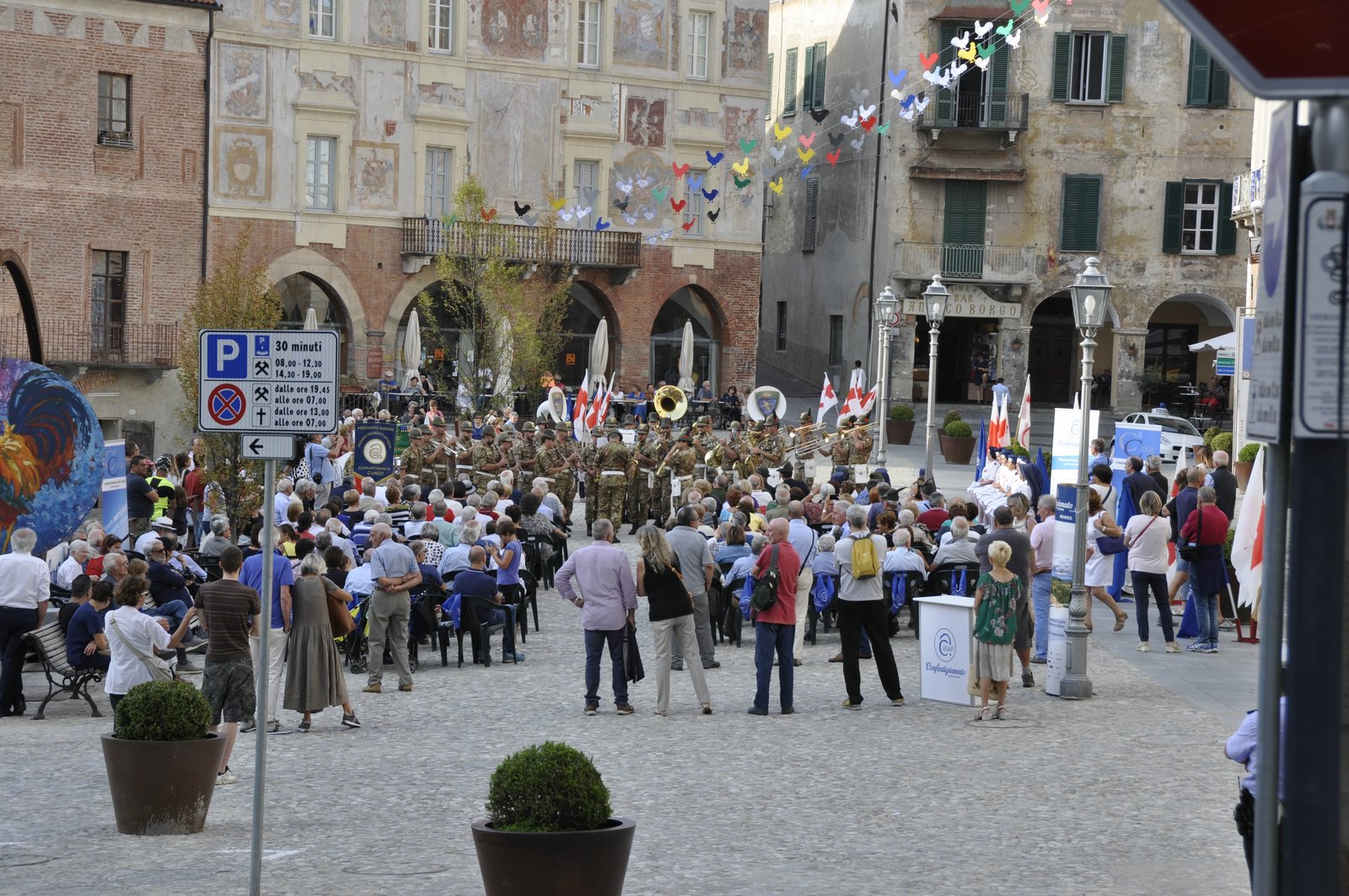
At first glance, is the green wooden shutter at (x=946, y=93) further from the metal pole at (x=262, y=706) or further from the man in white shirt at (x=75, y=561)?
the metal pole at (x=262, y=706)

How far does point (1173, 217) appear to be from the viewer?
48062mm

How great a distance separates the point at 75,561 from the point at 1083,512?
8.99 m

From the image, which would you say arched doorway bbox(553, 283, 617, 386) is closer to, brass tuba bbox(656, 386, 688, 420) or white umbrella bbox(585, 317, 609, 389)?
white umbrella bbox(585, 317, 609, 389)

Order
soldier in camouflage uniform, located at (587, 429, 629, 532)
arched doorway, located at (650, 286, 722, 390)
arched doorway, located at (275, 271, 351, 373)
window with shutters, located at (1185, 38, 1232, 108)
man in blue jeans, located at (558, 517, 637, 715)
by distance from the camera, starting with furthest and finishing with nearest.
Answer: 1. arched doorway, located at (650, 286, 722, 390)
2. window with shutters, located at (1185, 38, 1232, 108)
3. arched doorway, located at (275, 271, 351, 373)
4. soldier in camouflage uniform, located at (587, 429, 629, 532)
5. man in blue jeans, located at (558, 517, 637, 715)

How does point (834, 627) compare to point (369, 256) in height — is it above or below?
below

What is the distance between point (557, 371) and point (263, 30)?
11.9m

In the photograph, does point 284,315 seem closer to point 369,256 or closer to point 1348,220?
point 369,256

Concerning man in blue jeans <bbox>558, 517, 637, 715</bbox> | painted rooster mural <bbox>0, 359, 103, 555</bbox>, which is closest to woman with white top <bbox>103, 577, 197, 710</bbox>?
man in blue jeans <bbox>558, 517, 637, 715</bbox>

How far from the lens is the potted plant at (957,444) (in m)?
38.1

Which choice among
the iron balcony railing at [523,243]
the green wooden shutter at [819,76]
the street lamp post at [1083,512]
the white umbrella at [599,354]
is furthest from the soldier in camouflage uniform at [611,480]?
the green wooden shutter at [819,76]

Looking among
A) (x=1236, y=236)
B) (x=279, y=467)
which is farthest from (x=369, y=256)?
(x=1236, y=236)

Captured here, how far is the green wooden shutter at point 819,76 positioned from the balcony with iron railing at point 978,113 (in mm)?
5806

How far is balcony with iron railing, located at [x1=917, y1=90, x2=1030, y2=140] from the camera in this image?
47656mm

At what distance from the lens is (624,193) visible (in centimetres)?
4759
